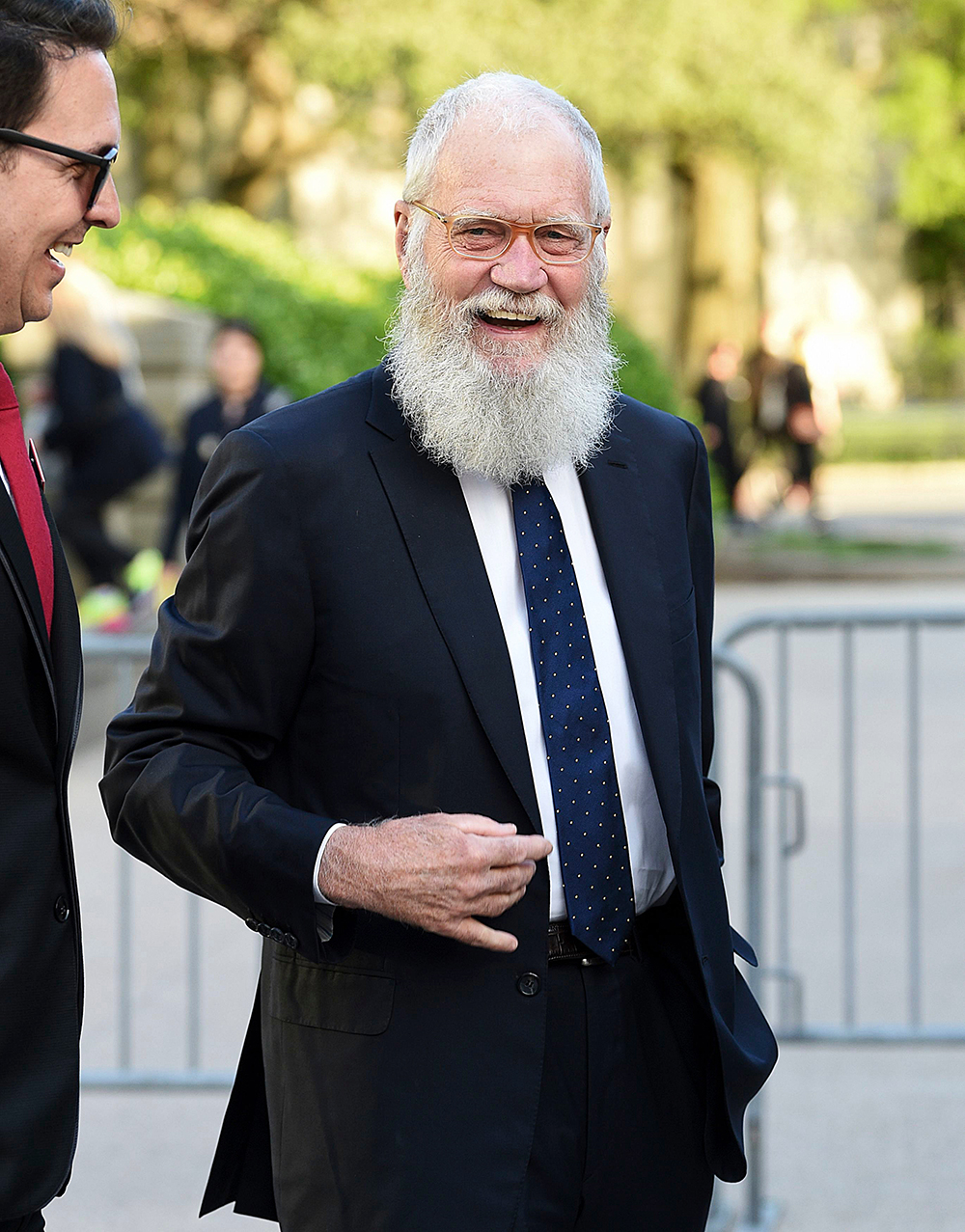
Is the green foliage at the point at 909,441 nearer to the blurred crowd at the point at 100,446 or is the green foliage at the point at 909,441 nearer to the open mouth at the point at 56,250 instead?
the blurred crowd at the point at 100,446

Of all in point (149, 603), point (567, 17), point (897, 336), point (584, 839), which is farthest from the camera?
point (897, 336)

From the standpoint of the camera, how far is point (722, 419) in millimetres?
19297

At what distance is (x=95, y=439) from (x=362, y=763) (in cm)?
792

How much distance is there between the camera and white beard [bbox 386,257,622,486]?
2.35 m

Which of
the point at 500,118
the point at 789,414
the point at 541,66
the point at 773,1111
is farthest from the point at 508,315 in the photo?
the point at 789,414

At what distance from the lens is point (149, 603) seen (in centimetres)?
972

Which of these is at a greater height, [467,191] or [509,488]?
[467,191]

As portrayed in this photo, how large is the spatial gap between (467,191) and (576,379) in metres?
0.31

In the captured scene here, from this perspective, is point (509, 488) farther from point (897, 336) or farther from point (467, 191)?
point (897, 336)

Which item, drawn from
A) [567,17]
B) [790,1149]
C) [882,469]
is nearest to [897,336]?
[882,469]

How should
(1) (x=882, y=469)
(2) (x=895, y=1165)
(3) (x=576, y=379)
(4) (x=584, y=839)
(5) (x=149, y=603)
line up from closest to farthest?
(4) (x=584, y=839) < (3) (x=576, y=379) < (2) (x=895, y=1165) < (5) (x=149, y=603) < (1) (x=882, y=469)

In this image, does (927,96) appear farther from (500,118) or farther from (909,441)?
(500,118)

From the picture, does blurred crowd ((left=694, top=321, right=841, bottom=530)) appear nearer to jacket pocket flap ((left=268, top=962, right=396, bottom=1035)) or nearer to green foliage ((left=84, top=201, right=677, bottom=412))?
green foliage ((left=84, top=201, right=677, bottom=412))

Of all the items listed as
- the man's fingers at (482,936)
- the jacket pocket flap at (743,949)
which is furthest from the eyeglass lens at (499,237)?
the jacket pocket flap at (743,949)
